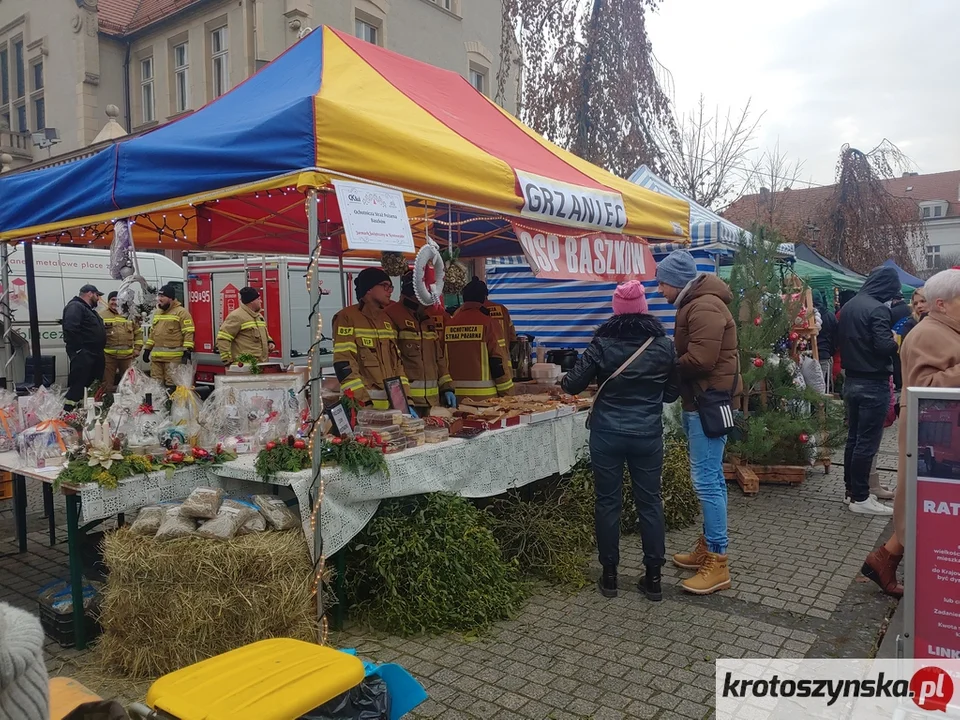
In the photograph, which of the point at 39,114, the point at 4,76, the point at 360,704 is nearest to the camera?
the point at 360,704

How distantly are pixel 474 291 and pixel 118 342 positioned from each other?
7445 mm

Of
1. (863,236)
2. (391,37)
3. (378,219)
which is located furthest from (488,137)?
(863,236)

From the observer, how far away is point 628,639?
13.3 feet

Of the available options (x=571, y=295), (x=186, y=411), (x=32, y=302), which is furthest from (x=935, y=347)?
(x=571, y=295)

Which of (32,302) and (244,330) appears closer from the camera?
(32,302)

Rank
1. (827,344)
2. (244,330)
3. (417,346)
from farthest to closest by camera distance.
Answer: (827,344) < (244,330) < (417,346)

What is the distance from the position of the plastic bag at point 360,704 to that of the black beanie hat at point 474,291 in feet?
14.8

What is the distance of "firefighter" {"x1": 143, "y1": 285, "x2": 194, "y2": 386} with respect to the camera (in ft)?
34.0

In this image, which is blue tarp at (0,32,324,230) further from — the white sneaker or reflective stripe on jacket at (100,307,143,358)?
reflective stripe on jacket at (100,307,143,358)

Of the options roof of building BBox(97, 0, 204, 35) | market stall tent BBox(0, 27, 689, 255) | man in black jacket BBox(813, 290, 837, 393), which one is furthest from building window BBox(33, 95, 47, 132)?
man in black jacket BBox(813, 290, 837, 393)

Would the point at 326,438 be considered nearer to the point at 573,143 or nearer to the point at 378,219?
the point at 378,219

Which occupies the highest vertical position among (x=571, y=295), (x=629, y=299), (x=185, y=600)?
(x=571, y=295)

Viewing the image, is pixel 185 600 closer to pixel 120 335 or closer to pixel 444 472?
pixel 444 472

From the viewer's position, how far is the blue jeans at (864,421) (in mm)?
6113
